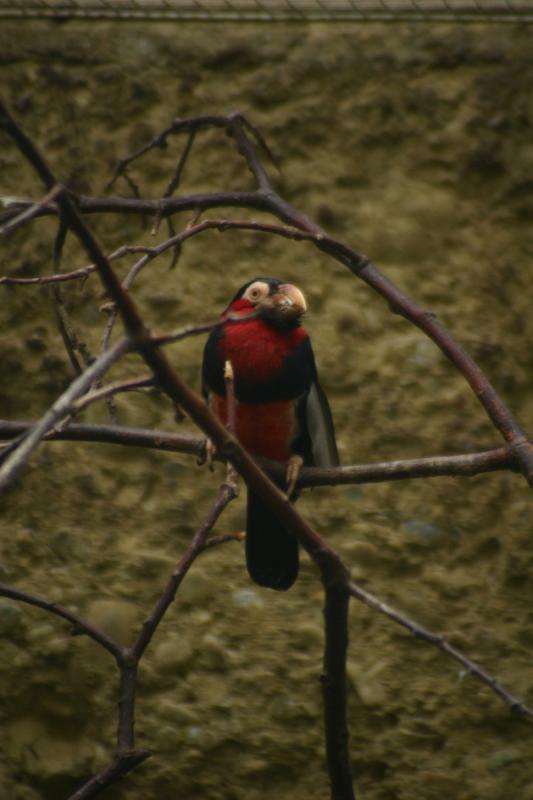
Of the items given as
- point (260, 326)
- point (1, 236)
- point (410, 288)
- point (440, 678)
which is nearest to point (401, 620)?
point (1, 236)

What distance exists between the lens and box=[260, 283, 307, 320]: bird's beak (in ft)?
5.79

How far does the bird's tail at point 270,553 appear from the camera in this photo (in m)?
1.89

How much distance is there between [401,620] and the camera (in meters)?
1.06

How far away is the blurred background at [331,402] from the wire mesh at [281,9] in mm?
42

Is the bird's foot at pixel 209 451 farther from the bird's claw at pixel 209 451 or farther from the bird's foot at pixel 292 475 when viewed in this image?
the bird's foot at pixel 292 475

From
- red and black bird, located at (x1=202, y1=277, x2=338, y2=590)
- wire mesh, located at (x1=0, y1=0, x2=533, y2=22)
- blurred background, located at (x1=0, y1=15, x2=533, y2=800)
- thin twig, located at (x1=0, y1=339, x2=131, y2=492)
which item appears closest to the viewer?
thin twig, located at (x1=0, y1=339, x2=131, y2=492)

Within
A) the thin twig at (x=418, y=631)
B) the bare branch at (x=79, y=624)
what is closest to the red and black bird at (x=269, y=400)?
the bare branch at (x=79, y=624)

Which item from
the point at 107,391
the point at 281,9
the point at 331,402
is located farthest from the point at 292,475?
the point at 281,9

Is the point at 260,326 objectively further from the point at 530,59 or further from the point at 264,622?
the point at 530,59

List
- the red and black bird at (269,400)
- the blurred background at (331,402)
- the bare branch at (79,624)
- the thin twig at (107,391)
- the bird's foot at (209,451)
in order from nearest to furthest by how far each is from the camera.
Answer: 1. the thin twig at (107,391)
2. the bare branch at (79,624)
3. the bird's foot at (209,451)
4. the red and black bird at (269,400)
5. the blurred background at (331,402)

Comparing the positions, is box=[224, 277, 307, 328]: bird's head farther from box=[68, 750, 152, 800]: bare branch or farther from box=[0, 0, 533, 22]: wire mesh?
box=[0, 0, 533, 22]: wire mesh

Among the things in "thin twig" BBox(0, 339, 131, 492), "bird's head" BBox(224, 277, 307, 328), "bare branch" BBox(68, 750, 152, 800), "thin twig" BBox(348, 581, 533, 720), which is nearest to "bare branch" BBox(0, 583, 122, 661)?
"bare branch" BBox(68, 750, 152, 800)

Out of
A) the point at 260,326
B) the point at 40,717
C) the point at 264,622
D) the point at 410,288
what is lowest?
the point at 40,717

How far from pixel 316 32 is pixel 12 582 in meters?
1.48
